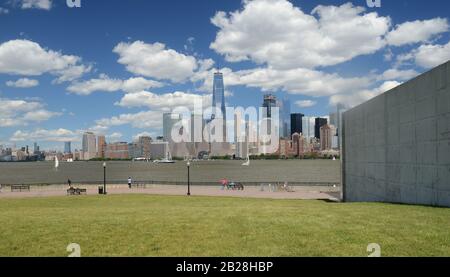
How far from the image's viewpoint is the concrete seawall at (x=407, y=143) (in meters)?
18.1

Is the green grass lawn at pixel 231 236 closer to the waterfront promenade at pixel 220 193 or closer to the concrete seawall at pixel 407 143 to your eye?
the concrete seawall at pixel 407 143

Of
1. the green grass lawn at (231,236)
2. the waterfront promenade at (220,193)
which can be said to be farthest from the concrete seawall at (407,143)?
the waterfront promenade at (220,193)

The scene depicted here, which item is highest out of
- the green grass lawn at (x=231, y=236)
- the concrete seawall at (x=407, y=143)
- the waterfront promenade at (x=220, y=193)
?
the concrete seawall at (x=407, y=143)

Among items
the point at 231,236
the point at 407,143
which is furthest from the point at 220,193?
the point at 231,236

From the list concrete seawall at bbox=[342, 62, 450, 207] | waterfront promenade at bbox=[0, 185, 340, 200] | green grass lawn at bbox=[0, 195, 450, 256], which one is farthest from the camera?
waterfront promenade at bbox=[0, 185, 340, 200]

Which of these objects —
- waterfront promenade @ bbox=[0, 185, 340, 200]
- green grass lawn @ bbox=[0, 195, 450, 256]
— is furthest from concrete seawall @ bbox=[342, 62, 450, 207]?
waterfront promenade @ bbox=[0, 185, 340, 200]

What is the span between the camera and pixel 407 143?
854 inches

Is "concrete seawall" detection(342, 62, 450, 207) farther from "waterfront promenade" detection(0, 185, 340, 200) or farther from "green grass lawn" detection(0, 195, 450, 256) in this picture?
"waterfront promenade" detection(0, 185, 340, 200)

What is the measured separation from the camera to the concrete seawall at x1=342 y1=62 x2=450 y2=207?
1811cm

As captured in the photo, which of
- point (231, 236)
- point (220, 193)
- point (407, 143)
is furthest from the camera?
point (220, 193)

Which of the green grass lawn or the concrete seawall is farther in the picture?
the concrete seawall

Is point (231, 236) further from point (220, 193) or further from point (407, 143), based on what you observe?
point (220, 193)

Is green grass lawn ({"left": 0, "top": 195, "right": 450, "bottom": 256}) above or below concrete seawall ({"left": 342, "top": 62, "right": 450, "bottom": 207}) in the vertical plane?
below
